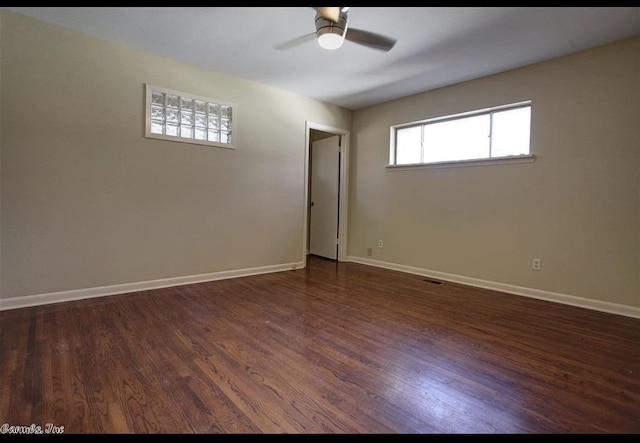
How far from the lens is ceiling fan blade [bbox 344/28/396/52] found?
236 cm

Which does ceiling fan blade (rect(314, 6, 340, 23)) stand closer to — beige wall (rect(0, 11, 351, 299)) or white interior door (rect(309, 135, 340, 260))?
beige wall (rect(0, 11, 351, 299))

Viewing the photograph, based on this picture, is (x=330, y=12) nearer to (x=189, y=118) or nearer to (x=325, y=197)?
(x=189, y=118)

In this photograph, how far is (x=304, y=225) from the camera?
461cm

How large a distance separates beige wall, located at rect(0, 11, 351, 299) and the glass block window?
0.08m

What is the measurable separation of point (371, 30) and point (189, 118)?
2.17 meters

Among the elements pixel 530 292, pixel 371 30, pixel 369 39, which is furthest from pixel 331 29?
pixel 530 292

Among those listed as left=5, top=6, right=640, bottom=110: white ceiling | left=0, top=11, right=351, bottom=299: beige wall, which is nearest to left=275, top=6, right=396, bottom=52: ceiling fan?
left=5, top=6, right=640, bottom=110: white ceiling

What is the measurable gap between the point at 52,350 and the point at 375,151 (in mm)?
4306

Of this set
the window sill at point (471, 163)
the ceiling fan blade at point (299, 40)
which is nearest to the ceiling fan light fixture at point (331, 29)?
the ceiling fan blade at point (299, 40)

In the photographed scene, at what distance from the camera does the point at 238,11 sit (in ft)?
8.06

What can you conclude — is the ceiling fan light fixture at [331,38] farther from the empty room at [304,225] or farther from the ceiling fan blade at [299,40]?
the ceiling fan blade at [299,40]

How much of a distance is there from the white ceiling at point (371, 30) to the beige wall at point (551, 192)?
0.27 meters

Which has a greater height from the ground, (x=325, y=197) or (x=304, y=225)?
(x=325, y=197)

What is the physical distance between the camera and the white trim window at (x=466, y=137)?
3.45 meters
